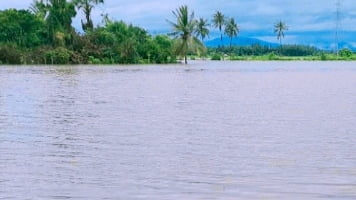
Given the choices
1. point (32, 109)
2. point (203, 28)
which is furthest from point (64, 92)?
point (203, 28)

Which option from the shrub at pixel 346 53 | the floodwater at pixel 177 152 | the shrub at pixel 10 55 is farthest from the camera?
the shrub at pixel 346 53

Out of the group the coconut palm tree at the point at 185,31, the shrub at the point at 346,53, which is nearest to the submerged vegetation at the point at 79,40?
the coconut palm tree at the point at 185,31

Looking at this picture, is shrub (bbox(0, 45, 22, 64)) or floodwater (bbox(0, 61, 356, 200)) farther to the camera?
shrub (bbox(0, 45, 22, 64))

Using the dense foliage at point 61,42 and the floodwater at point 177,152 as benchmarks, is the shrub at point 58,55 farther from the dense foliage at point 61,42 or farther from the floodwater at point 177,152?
the floodwater at point 177,152

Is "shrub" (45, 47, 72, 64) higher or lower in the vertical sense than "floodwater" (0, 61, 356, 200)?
higher

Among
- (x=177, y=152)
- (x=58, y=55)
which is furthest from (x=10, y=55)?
(x=177, y=152)

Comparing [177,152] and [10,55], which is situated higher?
[10,55]

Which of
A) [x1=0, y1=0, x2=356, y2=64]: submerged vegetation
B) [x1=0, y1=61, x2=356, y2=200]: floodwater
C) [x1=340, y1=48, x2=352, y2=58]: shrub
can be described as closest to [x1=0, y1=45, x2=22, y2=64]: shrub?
[x1=0, y1=0, x2=356, y2=64]: submerged vegetation

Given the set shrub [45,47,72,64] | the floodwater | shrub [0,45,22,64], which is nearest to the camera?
the floodwater

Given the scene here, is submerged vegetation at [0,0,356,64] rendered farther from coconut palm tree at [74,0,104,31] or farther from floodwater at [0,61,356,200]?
floodwater at [0,61,356,200]

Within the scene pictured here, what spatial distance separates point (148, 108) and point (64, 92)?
1094 centimetres

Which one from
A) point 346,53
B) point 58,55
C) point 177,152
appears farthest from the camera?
point 346,53

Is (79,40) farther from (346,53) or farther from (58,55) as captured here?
(346,53)

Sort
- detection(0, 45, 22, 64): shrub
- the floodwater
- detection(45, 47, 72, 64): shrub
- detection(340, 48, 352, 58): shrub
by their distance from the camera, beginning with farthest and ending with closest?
detection(340, 48, 352, 58): shrub
detection(45, 47, 72, 64): shrub
detection(0, 45, 22, 64): shrub
the floodwater
